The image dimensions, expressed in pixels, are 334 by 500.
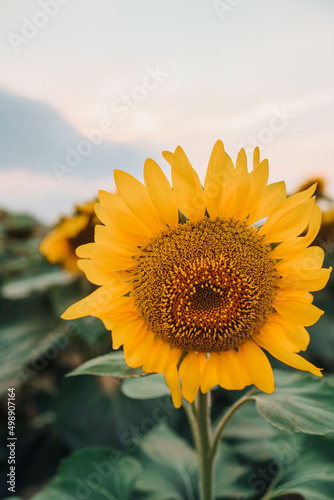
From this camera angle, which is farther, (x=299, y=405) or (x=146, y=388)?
(x=146, y=388)

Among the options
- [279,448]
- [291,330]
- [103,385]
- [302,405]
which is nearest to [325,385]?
[302,405]

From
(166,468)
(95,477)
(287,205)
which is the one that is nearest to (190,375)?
(287,205)

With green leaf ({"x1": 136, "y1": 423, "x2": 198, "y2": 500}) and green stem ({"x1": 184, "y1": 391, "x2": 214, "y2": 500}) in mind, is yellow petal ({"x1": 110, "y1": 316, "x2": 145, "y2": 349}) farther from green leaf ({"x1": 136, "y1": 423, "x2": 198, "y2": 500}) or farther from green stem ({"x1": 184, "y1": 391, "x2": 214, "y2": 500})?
green leaf ({"x1": 136, "y1": 423, "x2": 198, "y2": 500})

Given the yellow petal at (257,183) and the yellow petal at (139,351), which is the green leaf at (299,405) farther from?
the yellow petal at (257,183)

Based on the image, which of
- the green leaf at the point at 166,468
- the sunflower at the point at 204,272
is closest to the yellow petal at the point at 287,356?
the sunflower at the point at 204,272

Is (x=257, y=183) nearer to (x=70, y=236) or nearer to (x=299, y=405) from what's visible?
(x=299, y=405)

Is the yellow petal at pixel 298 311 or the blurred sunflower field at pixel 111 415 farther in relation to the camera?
the blurred sunflower field at pixel 111 415

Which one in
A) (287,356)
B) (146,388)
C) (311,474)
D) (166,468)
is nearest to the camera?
(287,356)

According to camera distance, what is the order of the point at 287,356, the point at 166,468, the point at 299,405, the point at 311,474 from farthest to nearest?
the point at 166,468
the point at 311,474
the point at 299,405
the point at 287,356
